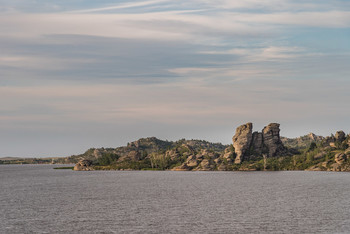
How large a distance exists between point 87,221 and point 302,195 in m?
81.8

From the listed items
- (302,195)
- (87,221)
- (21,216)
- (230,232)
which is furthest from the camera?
(302,195)

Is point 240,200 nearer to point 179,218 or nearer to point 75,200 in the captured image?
point 179,218

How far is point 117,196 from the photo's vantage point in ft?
507

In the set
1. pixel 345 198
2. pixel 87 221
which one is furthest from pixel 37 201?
pixel 345 198

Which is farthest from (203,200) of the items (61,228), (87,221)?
(61,228)

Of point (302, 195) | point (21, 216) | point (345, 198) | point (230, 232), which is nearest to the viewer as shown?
point (230, 232)

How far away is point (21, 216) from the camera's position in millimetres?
105938

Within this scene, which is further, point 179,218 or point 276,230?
point 179,218

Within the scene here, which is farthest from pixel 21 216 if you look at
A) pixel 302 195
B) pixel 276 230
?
pixel 302 195

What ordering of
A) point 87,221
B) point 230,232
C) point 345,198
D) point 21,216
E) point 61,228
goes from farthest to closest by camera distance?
point 345,198
point 21,216
point 87,221
point 61,228
point 230,232

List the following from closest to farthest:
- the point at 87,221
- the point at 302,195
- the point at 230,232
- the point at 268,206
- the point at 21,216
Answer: the point at 230,232 < the point at 87,221 < the point at 21,216 < the point at 268,206 < the point at 302,195

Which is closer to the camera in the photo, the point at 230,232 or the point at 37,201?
the point at 230,232

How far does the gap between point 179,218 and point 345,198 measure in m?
63.4

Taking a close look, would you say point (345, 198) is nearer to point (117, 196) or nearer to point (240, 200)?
point (240, 200)
